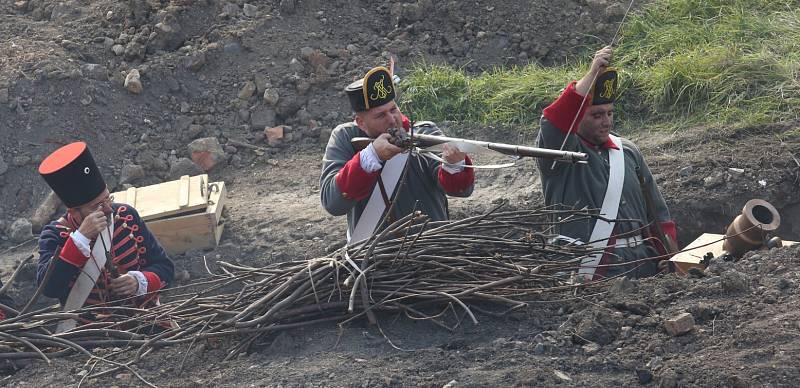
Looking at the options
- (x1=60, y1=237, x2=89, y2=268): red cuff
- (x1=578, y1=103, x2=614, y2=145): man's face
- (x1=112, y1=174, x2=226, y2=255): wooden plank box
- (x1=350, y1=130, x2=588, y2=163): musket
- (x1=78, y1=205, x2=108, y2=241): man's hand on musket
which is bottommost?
(x1=112, y1=174, x2=226, y2=255): wooden plank box

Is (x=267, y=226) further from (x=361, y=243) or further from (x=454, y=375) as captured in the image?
(x=454, y=375)

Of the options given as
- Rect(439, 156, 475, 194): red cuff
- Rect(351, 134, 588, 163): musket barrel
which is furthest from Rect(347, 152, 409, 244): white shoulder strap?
Rect(351, 134, 588, 163): musket barrel

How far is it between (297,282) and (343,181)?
0.71 meters

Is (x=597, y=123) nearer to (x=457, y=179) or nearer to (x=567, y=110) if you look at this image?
(x=567, y=110)

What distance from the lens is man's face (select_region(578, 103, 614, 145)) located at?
5438 mm

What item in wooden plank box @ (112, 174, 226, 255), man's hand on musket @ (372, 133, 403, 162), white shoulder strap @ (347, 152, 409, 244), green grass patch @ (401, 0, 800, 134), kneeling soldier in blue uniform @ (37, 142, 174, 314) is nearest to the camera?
man's hand on musket @ (372, 133, 403, 162)

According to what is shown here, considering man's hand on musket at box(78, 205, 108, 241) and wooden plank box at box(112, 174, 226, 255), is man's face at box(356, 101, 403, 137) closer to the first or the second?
man's hand on musket at box(78, 205, 108, 241)

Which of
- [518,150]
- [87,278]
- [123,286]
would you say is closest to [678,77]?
[518,150]

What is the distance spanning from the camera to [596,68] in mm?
5117

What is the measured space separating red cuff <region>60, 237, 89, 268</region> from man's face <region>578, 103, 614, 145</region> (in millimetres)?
2685

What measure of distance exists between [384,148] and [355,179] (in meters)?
0.27

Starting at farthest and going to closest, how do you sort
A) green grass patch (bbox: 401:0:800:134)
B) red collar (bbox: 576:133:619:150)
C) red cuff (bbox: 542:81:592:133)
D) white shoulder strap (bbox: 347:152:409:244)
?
green grass patch (bbox: 401:0:800:134), red collar (bbox: 576:133:619:150), white shoulder strap (bbox: 347:152:409:244), red cuff (bbox: 542:81:592:133)

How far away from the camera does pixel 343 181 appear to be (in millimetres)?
5129

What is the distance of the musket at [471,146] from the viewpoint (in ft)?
13.4
